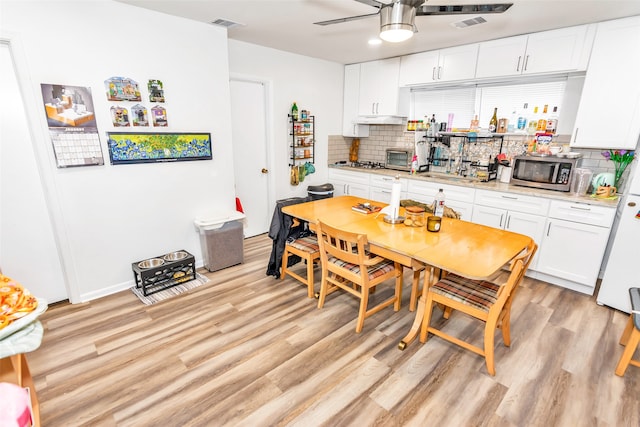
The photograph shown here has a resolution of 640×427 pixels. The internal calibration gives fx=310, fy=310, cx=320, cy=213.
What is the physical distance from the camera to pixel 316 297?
289 centimetres

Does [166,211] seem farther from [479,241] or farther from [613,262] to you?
[613,262]

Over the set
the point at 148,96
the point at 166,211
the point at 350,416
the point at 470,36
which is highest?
the point at 470,36

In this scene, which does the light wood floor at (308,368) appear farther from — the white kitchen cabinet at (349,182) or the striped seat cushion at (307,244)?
the white kitchen cabinet at (349,182)

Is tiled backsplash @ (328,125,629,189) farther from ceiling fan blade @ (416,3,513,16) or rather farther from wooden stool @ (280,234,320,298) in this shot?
ceiling fan blade @ (416,3,513,16)

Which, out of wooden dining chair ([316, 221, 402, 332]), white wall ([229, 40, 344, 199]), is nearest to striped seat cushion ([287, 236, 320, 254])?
wooden dining chair ([316, 221, 402, 332])

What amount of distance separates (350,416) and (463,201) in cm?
280

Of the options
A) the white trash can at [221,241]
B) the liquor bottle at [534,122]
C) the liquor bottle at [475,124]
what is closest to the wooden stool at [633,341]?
the liquor bottle at [534,122]

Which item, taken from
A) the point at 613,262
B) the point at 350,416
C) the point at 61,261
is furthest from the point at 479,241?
the point at 61,261

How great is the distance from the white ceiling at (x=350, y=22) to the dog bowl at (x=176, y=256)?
2.24m

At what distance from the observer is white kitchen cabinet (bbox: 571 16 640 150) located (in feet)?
9.04

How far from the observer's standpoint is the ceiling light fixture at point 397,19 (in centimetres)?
192

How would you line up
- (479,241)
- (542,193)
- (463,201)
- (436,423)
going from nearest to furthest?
(436,423) < (479,241) < (542,193) < (463,201)

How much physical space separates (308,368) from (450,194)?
271 cm

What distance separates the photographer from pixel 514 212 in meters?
3.32
